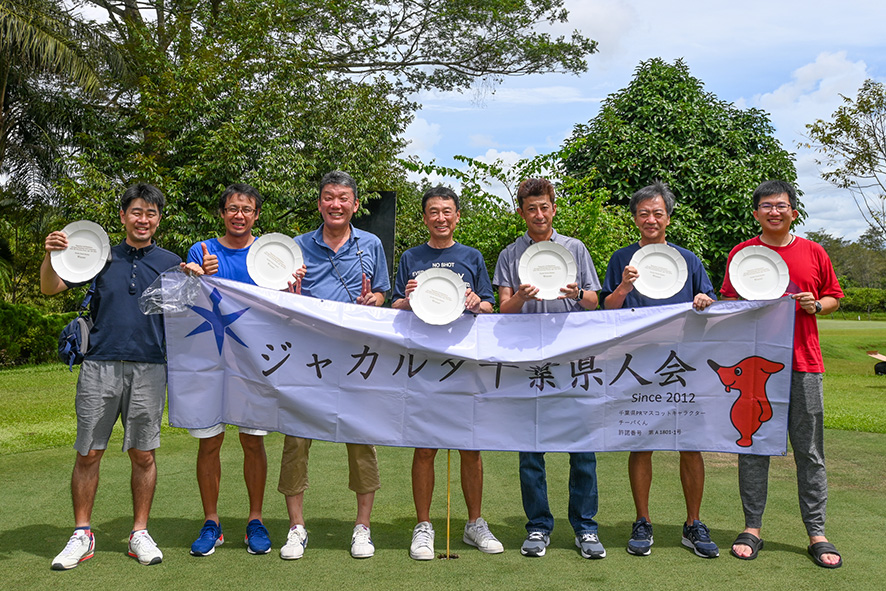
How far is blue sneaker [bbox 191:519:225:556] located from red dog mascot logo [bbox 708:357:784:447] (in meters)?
2.86

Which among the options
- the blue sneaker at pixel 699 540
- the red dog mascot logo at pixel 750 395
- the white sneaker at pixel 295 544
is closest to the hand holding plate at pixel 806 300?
the red dog mascot logo at pixel 750 395

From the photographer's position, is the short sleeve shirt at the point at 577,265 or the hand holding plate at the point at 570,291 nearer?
the hand holding plate at the point at 570,291

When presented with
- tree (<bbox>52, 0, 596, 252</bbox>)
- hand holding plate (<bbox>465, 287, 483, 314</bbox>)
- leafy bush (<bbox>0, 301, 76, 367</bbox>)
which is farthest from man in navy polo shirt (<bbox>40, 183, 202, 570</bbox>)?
leafy bush (<bbox>0, 301, 76, 367</bbox>)

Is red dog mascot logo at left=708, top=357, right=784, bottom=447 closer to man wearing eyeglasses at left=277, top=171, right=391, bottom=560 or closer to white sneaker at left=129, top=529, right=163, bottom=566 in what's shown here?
man wearing eyeglasses at left=277, top=171, right=391, bottom=560

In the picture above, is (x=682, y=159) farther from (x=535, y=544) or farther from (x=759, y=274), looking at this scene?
(x=535, y=544)

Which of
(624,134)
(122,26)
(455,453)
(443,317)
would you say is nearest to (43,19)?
(122,26)

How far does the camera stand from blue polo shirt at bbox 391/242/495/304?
401 centimetres

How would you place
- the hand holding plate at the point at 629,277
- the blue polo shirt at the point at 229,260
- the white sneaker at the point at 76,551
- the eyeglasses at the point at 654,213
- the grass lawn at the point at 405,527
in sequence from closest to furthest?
the grass lawn at the point at 405,527, the white sneaker at the point at 76,551, the hand holding plate at the point at 629,277, the eyeglasses at the point at 654,213, the blue polo shirt at the point at 229,260

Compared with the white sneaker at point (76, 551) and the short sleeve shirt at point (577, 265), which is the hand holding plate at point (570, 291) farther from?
the white sneaker at point (76, 551)

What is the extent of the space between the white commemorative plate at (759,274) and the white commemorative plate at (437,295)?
1.48 metres

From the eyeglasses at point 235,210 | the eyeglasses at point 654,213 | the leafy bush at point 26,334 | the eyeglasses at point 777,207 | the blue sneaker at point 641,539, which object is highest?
the eyeglasses at point 777,207

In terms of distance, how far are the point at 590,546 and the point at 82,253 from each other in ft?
10.2

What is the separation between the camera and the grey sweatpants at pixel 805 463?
384 cm

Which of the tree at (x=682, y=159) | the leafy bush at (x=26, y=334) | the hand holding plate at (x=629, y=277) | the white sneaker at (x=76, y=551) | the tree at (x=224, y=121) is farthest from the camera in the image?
the leafy bush at (x=26, y=334)
